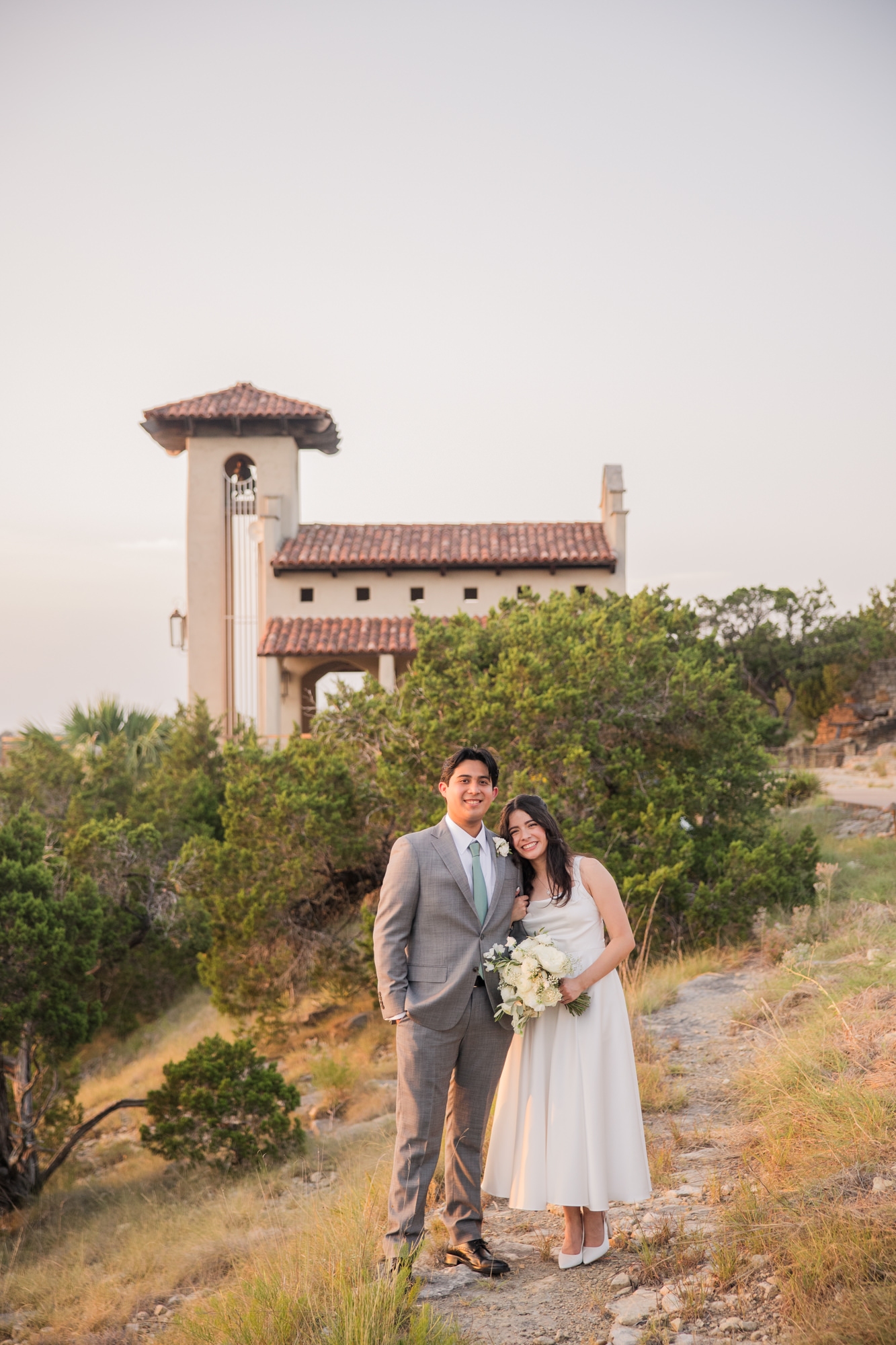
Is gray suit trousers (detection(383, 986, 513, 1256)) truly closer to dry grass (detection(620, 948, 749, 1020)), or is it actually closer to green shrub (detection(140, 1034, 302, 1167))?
dry grass (detection(620, 948, 749, 1020))

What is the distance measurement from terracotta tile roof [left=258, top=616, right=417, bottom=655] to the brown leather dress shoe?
2101 cm

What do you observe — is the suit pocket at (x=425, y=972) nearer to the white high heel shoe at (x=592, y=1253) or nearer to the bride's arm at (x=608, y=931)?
the bride's arm at (x=608, y=931)

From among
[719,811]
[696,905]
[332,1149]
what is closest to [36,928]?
[332,1149]

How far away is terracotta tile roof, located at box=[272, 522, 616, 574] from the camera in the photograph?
26.8 meters

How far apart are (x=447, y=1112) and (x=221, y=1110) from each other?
7857mm

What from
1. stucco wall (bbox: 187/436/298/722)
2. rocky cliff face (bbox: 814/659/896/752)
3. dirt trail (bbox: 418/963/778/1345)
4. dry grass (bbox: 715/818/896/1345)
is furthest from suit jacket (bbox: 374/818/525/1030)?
rocky cliff face (bbox: 814/659/896/752)

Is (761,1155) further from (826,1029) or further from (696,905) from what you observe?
(696,905)

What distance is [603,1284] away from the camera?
3959 millimetres

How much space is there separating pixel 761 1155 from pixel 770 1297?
129cm

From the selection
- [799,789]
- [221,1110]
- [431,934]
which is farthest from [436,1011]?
[799,789]

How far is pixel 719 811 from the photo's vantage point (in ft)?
43.2

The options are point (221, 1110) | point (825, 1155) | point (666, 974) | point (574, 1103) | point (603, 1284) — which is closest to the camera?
point (574, 1103)

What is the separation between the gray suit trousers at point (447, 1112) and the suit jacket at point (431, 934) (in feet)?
0.28

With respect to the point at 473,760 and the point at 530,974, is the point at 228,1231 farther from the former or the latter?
the point at 473,760
